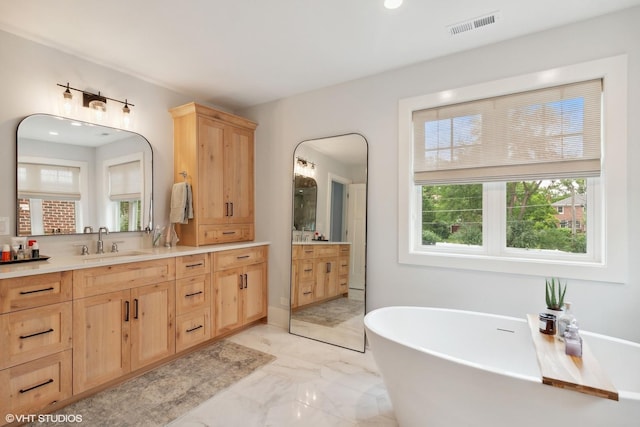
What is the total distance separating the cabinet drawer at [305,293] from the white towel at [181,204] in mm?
1372

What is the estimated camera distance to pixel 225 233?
336 centimetres

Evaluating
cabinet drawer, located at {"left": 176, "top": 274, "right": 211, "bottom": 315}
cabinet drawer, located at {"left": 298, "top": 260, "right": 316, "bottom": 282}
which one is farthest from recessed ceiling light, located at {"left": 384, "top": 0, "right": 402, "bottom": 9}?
cabinet drawer, located at {"left": 176, "top": 274, "right": 211, "bottom": 315}

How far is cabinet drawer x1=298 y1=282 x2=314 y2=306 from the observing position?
330cm

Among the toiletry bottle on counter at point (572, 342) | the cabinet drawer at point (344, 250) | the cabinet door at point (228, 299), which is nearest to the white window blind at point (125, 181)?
the cabinet door at point (228, 299)

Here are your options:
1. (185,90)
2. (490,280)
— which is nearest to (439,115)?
(490,280)

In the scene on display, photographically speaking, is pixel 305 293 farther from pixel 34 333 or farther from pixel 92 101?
pixel 92 101

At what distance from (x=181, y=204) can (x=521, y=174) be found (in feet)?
9.63

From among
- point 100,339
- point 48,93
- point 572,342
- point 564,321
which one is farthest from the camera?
point 48,93

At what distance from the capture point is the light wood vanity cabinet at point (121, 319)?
207cm

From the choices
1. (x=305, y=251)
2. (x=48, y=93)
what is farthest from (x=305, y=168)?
(x=48, y=93)

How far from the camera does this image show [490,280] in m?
2.39

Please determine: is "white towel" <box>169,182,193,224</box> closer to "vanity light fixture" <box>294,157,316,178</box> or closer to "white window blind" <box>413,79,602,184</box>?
"vanity light fixture" <box>294,157,316,178</box>

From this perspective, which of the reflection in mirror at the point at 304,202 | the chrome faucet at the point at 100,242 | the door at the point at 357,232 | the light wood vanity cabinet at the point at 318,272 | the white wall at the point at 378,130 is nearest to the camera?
the white wall at the point at 378,130

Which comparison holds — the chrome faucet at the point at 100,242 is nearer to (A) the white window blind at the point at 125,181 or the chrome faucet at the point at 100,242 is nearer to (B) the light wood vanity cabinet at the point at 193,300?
(A) the white window blind at the point at 125,181
